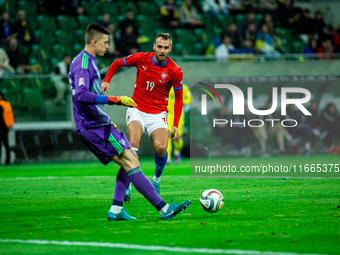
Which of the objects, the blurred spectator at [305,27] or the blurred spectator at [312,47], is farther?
the blurred spectator at [305,27]

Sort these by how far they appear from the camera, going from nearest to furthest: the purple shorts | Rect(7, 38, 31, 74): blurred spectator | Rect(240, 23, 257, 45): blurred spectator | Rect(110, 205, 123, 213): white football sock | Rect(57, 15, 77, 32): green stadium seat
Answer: the purple shorts → Rect(110, 205, 123, 213): white football sock → Rect(7, 38, 31, 74): blurred spectator → Rect(57, 15, 77, 32): green stadium seat → Rect(240, 23, 257, 45): blurred spectator

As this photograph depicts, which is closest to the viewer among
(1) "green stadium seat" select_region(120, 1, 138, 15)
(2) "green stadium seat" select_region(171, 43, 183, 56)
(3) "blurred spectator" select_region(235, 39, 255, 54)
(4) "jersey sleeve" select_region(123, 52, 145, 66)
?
(4) "jersey sleeve" select_region(123, 52, 145, 66)

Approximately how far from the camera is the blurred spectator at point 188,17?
75.5 ft

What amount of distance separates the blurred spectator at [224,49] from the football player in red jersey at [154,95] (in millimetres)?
11383

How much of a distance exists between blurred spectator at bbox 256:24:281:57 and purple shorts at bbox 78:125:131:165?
15.9m

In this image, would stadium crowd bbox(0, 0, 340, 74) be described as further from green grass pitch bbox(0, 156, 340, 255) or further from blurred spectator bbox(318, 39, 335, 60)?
green grass pitch bbox(0, 156, 340, 255)

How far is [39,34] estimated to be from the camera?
21172mm

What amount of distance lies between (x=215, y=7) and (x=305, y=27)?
3731 millimetres

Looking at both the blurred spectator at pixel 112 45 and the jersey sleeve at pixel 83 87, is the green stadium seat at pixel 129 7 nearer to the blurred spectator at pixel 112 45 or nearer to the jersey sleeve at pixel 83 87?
the blurred spectator at pixel 112 45

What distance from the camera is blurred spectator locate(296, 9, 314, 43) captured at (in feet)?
79.2

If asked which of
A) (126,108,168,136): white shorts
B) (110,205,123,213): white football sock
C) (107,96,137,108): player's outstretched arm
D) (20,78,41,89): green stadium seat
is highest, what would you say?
(107,96,137,108): player's outstretched arm

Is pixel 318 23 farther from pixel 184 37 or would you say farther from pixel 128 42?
pixel 128 42

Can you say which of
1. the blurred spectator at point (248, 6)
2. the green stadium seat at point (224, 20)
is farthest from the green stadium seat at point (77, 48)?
the blurred spectator at point (248, 6)

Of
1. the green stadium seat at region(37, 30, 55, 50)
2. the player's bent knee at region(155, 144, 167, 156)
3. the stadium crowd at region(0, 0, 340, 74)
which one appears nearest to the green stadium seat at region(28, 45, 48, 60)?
the stadium crowd at region(0, 0, 340, 74)
